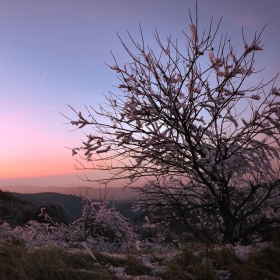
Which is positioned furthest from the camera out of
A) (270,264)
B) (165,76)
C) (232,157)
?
(232,157)

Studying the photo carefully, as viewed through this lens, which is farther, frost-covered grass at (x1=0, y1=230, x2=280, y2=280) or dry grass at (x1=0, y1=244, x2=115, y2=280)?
dry grass at (x1=0, y1=244, x2=115, y2=280)

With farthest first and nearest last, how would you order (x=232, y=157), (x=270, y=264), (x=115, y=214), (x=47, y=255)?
(x=115, y=214)
(x=232, y=157)
(x=47, y=255)
(x=270, y=264)

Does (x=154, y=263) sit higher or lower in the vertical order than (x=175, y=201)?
lower

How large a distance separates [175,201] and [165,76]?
2.47 m

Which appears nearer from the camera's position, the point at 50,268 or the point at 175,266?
the point at 175,266

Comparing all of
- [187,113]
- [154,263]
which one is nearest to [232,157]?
[187,113]

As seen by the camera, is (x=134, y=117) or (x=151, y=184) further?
(x=151, y=184)

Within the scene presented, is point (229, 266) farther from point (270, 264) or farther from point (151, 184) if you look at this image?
point (151, 184)

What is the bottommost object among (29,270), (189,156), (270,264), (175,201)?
(29,270)

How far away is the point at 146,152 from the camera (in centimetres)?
542

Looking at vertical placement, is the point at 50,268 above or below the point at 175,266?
below

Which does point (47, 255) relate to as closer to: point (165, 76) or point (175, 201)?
point (175, 201)

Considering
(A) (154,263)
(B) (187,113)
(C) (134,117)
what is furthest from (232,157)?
(A) (154,263)

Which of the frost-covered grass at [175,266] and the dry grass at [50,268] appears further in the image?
the dry grass at [50,268]
